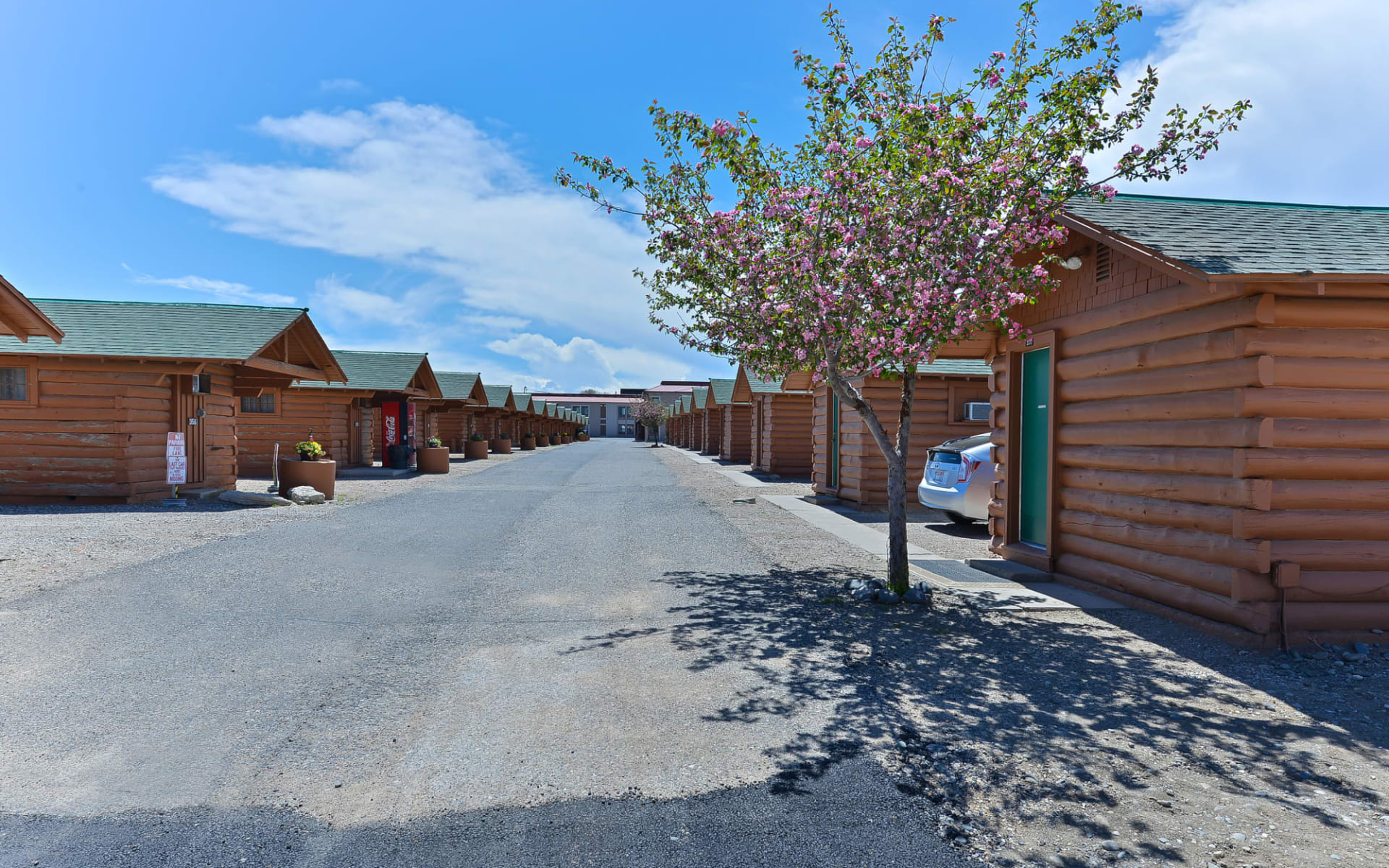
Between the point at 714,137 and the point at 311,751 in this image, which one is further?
the point at 714,137

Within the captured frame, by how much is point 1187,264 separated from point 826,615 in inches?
154

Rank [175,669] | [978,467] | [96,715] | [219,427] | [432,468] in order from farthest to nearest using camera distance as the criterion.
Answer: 1. [432,468]
2. [219,427]
3. [978,467]
4. [175,669]
5. [96,715]

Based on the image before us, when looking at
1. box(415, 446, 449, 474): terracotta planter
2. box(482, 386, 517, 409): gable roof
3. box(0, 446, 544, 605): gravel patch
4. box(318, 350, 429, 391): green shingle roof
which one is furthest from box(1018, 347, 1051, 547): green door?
box(482, 386, 517, 409): gable roof

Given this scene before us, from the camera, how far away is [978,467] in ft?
40.1

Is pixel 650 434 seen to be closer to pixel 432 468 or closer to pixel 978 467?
pixel 432 468

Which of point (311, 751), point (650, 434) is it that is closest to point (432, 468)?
point (311, 751)

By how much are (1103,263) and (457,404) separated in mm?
32955

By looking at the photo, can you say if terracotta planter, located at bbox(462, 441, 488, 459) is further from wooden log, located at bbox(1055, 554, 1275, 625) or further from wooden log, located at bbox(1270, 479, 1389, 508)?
wooden log, located at bbox(1270, 479, 1389, 508)

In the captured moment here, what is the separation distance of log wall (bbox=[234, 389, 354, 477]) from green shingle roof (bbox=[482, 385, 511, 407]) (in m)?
16.8

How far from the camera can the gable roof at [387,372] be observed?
89.9 feet

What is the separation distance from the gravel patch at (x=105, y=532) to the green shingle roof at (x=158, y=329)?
10.1 ft

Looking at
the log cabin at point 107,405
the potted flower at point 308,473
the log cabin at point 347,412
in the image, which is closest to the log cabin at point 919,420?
the potted flower at point 308,473

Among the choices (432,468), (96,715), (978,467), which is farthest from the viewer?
(432,468)

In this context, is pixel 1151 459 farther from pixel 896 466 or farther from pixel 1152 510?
pixel 896 466
